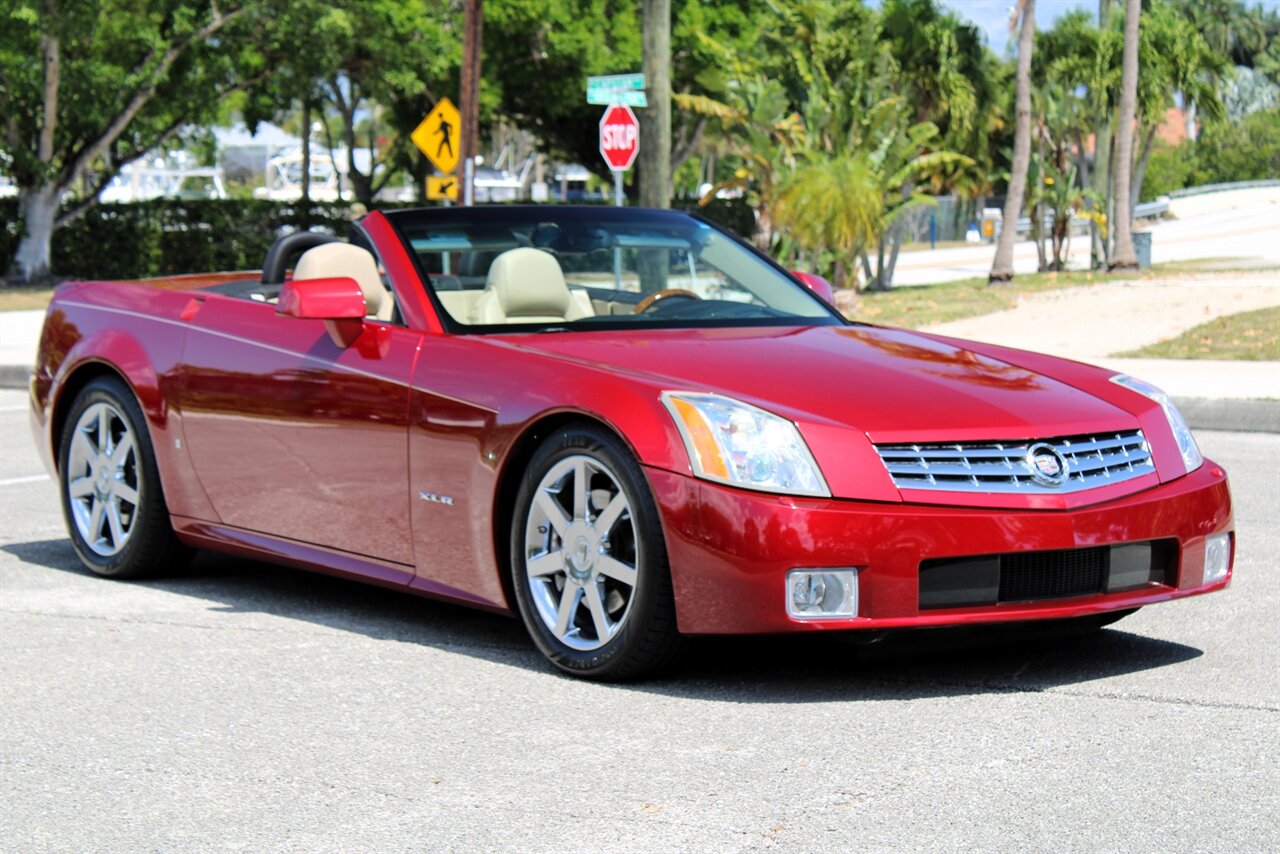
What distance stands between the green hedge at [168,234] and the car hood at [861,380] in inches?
1205

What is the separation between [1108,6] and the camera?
41688 mm

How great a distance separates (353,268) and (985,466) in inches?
99.7

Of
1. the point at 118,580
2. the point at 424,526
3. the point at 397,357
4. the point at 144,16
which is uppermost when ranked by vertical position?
the point at 144,16

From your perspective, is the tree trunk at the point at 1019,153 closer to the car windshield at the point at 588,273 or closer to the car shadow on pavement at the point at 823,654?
the car windshield at the point at 588,273

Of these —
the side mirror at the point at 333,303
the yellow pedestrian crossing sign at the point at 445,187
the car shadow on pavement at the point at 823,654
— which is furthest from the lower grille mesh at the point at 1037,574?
the yellow pedestrian crossing sign at the point at 445,187

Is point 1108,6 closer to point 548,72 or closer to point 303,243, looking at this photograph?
point 548,72

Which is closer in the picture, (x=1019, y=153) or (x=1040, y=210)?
(x=1019, y=153)

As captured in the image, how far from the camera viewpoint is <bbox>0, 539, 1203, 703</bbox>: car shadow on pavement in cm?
542

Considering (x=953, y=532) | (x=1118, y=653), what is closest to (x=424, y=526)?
(x=953, y=532)

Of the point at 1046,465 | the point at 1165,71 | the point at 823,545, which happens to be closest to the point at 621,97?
the point at 1046,465

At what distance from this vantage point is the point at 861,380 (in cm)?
559

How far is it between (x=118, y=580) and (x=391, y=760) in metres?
3.04

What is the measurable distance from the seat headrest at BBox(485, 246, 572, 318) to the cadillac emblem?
6.38ft

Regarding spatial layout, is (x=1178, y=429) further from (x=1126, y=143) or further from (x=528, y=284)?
(x=1126, y=143)
